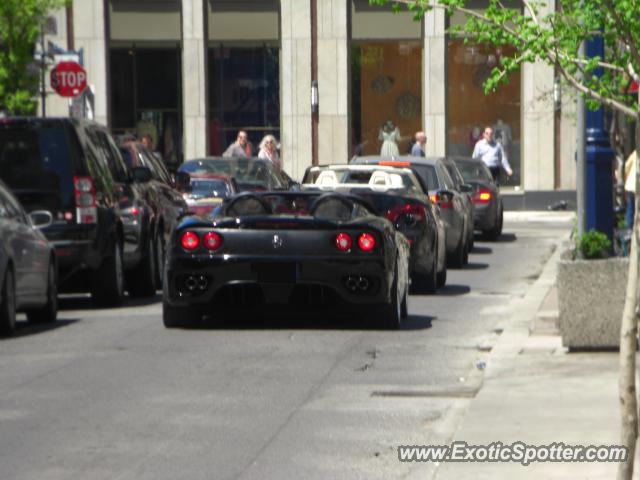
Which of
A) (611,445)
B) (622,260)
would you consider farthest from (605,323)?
(611,445)

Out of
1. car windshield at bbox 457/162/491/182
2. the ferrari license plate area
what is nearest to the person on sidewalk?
the ferrari license plate area

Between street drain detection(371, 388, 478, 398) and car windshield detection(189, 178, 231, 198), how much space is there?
1442cm

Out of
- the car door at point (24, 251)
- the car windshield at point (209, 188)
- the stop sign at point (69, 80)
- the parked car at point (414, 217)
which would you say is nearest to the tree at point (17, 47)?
the stop sign at point (69, 80)

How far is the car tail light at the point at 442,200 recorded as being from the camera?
2292cm

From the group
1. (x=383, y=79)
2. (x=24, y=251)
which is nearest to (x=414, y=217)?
(x=24, y=251)

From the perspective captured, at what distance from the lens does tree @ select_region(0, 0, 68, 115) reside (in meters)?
29.9

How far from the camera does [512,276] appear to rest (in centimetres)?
2233

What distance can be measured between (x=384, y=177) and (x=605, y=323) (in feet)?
29.6

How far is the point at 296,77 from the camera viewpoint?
3938 cm

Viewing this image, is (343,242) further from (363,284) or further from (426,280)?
(426,280)

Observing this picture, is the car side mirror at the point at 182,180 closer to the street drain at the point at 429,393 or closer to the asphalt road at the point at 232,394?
the asphalt road at the point at 232,394

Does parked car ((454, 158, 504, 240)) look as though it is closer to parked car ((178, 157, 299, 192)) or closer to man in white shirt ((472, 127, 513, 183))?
parked car ((178, 157, 299, 192))

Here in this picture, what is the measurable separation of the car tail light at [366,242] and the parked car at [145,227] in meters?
4.50

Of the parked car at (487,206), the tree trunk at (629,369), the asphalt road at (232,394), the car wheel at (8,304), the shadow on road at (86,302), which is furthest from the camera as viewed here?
the parked car at (487,206)
